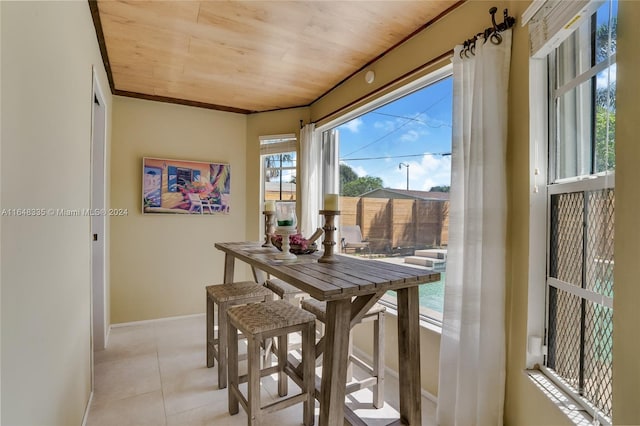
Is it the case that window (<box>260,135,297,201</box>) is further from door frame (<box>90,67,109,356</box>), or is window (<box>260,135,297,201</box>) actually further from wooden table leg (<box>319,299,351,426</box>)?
wooden table leg (<box>319,299,351,426</box>)

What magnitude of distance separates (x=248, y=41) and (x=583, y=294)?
249 centimetres

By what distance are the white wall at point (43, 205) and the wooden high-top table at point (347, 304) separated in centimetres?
91

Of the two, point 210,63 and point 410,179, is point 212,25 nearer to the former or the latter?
point 210,63

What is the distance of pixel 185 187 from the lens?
12.2 ft

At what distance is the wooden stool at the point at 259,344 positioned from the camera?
5.45 feet

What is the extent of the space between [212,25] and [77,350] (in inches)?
83.6

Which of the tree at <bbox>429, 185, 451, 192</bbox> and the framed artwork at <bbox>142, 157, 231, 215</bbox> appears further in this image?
the framed artwork at <bbox>142, 157, 231, 215</bbox>

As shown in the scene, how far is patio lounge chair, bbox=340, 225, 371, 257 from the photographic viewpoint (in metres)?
3.10

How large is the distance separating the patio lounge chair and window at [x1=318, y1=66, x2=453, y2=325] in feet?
0.13

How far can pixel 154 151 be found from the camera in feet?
11.8

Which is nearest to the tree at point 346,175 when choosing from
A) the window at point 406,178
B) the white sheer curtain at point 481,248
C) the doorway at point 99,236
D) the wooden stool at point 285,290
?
Result: the window at point 406,178

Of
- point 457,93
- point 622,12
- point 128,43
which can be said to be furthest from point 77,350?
point 622,12

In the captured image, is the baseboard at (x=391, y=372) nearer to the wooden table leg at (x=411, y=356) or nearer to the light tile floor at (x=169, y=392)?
the light tile floor at (x=169, y=392)

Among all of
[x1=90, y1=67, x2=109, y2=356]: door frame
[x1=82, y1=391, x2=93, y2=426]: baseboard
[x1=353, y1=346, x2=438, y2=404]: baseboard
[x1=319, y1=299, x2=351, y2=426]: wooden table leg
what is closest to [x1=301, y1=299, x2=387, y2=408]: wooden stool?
[x1=353, y1=346, x2=438, y2=404]: baseboard
